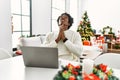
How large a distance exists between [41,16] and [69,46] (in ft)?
10.1

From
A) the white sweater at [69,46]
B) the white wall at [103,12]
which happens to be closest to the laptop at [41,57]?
the white sweater at [69,46]

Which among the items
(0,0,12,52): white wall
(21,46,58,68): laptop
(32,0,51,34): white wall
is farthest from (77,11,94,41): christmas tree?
(21,46,58,68): laptop

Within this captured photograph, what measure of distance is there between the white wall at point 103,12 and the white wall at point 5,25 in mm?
4704

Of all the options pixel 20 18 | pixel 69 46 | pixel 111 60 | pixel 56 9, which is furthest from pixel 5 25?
pixel 56 9

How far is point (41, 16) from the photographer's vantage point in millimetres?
5082

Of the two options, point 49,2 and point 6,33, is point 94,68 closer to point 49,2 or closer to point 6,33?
point 6,33

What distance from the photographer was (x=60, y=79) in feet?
3.15

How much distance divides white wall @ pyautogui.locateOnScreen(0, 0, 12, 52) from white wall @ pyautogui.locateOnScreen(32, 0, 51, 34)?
1.21 meters

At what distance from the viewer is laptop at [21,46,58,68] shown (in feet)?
4.70

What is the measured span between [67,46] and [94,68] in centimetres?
108

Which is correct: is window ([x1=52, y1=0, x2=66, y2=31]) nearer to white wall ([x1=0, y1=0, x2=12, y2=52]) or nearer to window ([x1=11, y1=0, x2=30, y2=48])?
window ([x1=11, y1=0, x2=30, y2=48])

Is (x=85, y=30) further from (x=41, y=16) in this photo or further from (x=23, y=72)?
(x=23, y=72)

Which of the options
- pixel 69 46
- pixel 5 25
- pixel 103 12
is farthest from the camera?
pixel 103 12

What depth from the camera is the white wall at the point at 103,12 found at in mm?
7260
